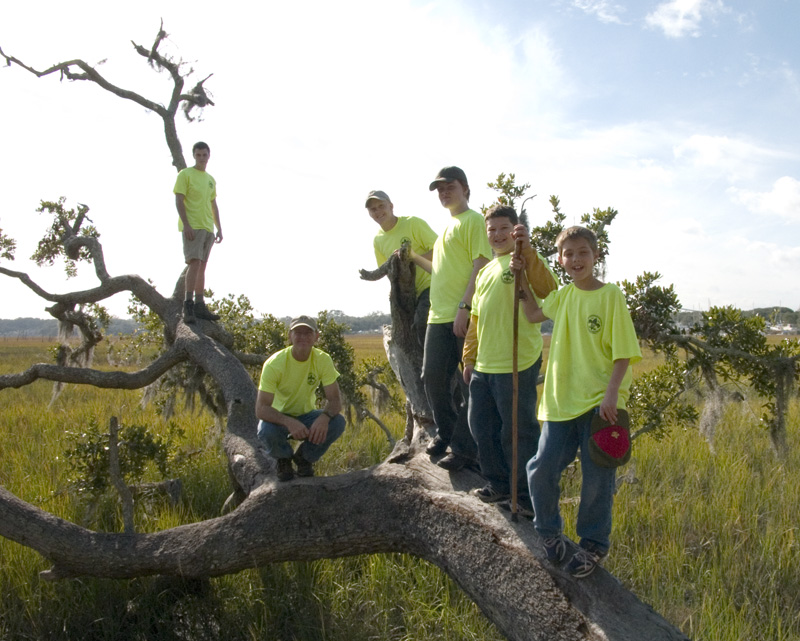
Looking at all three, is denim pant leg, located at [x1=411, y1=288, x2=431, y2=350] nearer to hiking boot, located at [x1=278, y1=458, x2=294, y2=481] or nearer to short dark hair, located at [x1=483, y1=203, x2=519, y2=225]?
short dark hair, located at [x1=483, y1=203, x2=519, y2=225]

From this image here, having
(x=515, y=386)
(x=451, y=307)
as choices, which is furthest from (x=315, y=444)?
(x=515, y=386)

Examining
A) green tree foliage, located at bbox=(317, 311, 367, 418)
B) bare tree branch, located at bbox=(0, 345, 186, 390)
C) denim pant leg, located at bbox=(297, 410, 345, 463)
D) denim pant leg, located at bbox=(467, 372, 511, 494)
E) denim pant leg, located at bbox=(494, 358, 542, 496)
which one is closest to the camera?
denim pant leg, located at bbox=(494, 358, 542, 496)

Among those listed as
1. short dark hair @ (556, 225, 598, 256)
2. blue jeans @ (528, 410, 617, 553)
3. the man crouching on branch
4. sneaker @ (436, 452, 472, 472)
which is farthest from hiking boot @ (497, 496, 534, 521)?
the man crouching on branch

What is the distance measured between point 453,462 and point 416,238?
1.75 metres

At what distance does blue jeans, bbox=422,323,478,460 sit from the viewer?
419 cm

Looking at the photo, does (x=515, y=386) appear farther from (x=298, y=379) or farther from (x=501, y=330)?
(x=298, y=379)

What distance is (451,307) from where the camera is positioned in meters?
4.26

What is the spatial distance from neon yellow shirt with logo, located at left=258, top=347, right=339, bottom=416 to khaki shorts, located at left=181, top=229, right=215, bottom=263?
2416 mm

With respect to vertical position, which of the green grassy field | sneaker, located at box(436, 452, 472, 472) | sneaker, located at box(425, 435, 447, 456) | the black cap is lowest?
the green grassy field

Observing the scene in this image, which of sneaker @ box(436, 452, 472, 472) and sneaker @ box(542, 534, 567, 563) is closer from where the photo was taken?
sneaker @ box(542, 534, 567, 563)

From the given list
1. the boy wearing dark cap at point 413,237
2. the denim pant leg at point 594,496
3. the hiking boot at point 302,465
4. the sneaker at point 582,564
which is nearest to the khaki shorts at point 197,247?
the boy wearing dark cap at point 413,237

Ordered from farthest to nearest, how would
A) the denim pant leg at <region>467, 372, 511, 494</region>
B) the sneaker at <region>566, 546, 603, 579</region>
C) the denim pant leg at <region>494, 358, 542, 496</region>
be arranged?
the denim pant leg at <region>467, 372, 511, 494</region>, the denim pant leg at <region>494, 358, 542, 496</region>, the sneaker at <region>566, 546, 603, 579</region>

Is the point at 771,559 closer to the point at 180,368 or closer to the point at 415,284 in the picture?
the point at 415,284

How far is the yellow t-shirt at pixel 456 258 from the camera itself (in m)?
4.17
